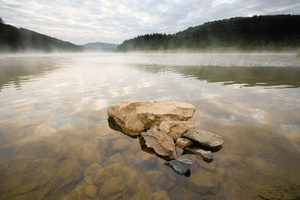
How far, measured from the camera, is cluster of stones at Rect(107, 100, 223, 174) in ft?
15.9

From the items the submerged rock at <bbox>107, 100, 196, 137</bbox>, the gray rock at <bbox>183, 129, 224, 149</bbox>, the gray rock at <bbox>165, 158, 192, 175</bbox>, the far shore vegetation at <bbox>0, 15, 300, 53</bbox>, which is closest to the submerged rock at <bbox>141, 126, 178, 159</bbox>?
the gray rock at <bbox>165, 158, 192, 175</bbox>

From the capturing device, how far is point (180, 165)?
4.31m

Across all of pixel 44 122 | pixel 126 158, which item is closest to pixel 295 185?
pixel 126 158

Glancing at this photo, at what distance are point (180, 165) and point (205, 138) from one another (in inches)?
61.3

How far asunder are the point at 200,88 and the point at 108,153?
9.96 meters

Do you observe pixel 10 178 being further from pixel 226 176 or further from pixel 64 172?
pixel 226 176

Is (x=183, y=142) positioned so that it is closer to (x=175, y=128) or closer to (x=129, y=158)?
(x=175, y=128)

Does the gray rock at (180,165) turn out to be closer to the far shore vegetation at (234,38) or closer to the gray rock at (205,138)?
the gray rock at (205,138)

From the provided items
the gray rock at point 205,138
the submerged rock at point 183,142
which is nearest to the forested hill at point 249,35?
the gray rock at point 205,138

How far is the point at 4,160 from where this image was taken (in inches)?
180

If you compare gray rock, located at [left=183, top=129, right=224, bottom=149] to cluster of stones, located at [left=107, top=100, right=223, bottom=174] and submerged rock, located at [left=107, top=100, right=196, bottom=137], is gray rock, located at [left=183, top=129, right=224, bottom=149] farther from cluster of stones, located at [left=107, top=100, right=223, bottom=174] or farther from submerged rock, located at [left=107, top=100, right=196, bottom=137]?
submerged rock, located at [left=107, top=100, right=196, bottom=137]

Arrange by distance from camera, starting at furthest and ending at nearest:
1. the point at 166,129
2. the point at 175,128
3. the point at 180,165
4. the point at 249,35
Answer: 1. the point at 249,35
2. the point at 175,128
3. the point at 166,129
4. the point at 180,165

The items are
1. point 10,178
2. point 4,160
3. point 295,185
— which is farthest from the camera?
point 4,160

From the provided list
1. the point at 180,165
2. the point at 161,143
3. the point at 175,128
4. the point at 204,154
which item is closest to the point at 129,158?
the point at 161,143
